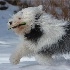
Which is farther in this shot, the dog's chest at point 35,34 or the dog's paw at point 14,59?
the dog's paw at point 14,59

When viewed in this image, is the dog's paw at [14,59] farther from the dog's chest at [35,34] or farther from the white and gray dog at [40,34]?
the dog's chest at [35,34]

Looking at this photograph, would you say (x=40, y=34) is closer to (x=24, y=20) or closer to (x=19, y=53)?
(x=24, y=20)

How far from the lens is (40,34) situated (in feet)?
16.0

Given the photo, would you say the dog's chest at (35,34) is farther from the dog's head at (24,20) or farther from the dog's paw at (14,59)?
the dog's paw at (14,59)

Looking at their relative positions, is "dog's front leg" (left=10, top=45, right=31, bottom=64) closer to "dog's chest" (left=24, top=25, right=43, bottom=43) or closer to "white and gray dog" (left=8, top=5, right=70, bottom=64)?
"white and gray dog" (left=8, top=5, right=70, bottom=64)

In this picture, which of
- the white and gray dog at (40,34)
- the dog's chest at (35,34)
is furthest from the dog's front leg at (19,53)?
the dog's chest at (35,34)

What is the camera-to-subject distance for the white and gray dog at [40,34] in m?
4.87

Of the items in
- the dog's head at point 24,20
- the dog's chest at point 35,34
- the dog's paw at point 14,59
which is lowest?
the dog's paw at point 14,59

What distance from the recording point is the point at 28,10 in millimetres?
4961

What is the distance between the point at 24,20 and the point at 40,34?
0.31 metres

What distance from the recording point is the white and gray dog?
4.87m

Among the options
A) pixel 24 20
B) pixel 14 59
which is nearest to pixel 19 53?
pixel 14 59

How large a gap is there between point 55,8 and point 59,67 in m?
6.38

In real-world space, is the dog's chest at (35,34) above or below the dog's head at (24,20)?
below
